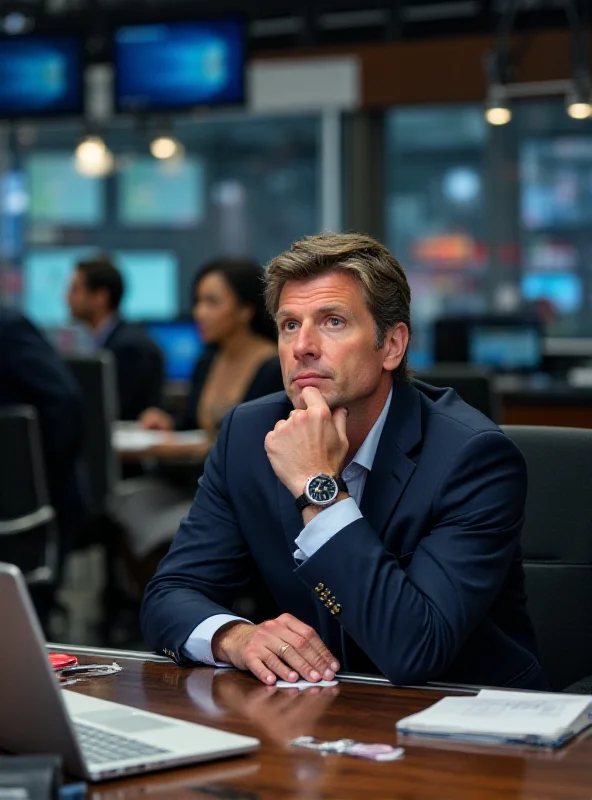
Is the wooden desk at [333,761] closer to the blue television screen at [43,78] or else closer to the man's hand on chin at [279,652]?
the man's hand on chin at [279,652]

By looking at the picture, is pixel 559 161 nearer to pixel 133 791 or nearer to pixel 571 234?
pixel 571 234

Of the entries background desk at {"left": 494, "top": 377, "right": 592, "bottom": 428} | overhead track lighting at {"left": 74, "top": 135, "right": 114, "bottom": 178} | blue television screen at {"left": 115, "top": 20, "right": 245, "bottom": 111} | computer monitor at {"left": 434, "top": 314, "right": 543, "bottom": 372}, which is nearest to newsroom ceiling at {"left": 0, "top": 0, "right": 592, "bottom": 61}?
blue television screen at {"left": 115, "top": 20, "right": 245, "bottom": 111}

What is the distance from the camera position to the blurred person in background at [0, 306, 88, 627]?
449cm

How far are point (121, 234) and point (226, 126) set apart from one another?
1081 mm

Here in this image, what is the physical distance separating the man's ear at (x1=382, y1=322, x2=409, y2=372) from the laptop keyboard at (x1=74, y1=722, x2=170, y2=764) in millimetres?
882

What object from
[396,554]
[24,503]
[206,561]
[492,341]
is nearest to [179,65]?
[492,341]

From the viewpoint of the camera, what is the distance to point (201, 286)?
5238mm

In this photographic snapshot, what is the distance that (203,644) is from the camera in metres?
1.92

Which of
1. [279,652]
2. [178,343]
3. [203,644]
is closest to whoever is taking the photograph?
[279,652]

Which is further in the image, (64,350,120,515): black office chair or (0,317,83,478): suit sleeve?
(64,350,120,515): black office chair

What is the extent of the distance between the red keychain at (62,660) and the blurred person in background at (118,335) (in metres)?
4.70

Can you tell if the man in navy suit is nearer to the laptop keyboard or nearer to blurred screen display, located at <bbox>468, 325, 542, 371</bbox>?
the laptop keyboard

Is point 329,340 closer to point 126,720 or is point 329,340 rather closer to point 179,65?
point 126,720

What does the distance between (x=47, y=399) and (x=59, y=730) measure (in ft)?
11.0
